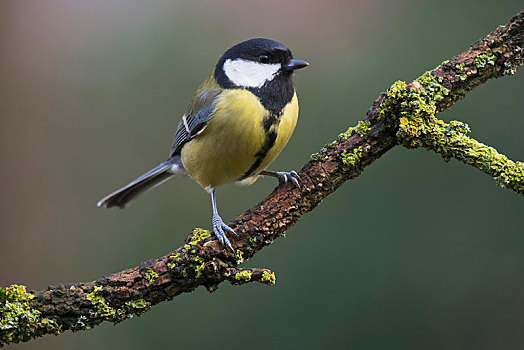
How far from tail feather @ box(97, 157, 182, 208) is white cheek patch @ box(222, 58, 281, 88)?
1.79 feet

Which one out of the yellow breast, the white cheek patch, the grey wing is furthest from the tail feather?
the white cheek patch

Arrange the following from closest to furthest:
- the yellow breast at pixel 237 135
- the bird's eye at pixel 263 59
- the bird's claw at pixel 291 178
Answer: the bird's claw at pixel 291 178
the yellow breast at pixel 237 135
the bird's eye at pixel 263 59

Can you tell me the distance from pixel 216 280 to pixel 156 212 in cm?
144

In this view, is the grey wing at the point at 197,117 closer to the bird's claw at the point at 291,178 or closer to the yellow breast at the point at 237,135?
the yellow breast at the point at 237,135

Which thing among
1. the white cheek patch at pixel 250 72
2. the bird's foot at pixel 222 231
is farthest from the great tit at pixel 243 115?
the bird's foot at pixel 222 231

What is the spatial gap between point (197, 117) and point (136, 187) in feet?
1.82

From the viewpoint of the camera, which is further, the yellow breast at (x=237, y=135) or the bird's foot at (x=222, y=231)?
the yellow breast at (x=237, y=135)

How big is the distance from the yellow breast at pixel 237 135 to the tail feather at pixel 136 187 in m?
0.37

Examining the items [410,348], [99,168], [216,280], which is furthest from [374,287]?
[99,168]

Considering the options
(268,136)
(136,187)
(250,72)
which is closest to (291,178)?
(268,136)

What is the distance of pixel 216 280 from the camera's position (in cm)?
150

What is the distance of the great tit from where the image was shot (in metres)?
1.92

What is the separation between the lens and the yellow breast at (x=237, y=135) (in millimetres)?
1911

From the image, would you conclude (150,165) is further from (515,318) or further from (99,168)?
(515,318)
